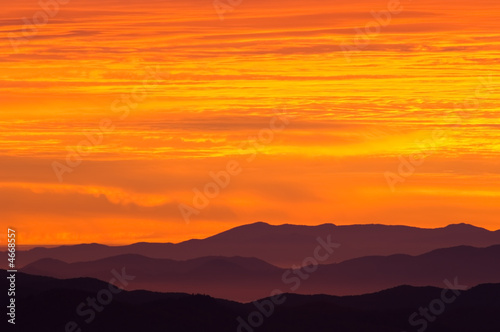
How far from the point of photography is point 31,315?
11331cm

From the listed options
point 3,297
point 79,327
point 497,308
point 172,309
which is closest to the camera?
point 79,327

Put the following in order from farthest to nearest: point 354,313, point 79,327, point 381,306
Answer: point 381,306
point 354,313
point 79,327

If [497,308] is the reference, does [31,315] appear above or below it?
below

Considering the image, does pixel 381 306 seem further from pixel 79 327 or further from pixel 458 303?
pixel 79 327

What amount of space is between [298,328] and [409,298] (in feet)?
167

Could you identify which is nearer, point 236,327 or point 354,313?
point 236,327

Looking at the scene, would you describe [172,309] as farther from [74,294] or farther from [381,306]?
[381,306]

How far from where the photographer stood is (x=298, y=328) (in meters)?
118

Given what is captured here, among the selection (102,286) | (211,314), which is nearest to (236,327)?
(211,314)

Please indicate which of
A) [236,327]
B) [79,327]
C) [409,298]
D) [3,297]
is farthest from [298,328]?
[409,298]

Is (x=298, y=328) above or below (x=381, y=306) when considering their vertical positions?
below

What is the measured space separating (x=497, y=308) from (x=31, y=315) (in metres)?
66.8

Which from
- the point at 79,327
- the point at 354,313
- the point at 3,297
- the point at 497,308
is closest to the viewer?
the point at 79,327

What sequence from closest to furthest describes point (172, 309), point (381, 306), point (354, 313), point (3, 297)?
point (172, 309), point (354, 313), point (3, 297), point (381, 306)
